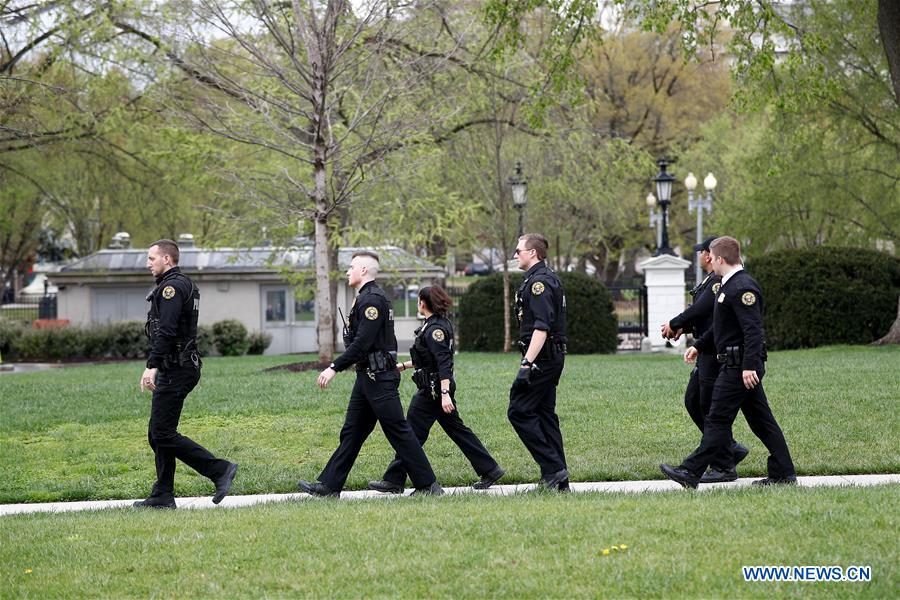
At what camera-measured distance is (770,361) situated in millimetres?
18094

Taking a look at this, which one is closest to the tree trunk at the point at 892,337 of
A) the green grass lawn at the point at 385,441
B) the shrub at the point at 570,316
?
the green grass lawn at the point at 385,441

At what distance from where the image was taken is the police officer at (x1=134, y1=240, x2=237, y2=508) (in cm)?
798

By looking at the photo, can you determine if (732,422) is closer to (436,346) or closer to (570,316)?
(436,346)

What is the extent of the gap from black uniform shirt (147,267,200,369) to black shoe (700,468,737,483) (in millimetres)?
4262

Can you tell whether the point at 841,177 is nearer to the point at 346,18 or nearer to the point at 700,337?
the point at 346,18

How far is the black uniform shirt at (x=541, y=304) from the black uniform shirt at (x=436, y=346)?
2.08 ft

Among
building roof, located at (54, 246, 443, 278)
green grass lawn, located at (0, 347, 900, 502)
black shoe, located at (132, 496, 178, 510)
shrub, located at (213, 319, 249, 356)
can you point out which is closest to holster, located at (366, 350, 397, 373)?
green grass lawn, located at (0, 347, 900, 502)

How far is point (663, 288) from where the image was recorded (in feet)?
83.7

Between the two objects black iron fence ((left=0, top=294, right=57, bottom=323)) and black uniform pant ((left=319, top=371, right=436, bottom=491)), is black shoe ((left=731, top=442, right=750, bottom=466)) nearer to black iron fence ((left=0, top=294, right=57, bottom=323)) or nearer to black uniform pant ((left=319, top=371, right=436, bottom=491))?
black uniform pant ((left=319, top=371, right=436, bottom=491))

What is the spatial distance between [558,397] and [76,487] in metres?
6.15

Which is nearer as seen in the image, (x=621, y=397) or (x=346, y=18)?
(x=621, y=397)

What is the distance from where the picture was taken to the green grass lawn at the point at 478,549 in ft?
17.2

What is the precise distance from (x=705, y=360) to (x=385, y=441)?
391 cm

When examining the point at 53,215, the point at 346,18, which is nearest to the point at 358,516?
the point at 346,18
